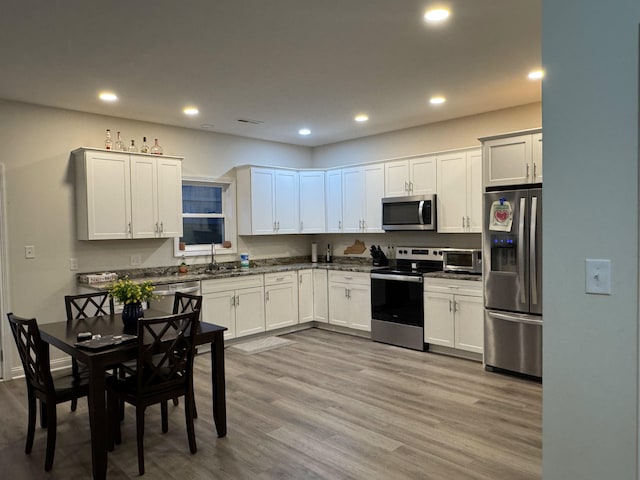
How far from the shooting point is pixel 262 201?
6.23m

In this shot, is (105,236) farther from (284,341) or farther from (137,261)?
(284,341)

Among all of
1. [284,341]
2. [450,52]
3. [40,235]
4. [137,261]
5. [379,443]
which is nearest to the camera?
[379,443]

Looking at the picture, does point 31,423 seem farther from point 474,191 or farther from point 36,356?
point 474,191

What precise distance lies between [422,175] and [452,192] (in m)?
0.45

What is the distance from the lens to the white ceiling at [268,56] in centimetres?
272

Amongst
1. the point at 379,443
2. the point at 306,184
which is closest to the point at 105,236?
the point at 306,184

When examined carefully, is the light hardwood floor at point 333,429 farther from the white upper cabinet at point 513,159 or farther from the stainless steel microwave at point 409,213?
the white upper cabinet at point 513,159

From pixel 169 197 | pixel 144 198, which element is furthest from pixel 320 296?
pixel 144 198

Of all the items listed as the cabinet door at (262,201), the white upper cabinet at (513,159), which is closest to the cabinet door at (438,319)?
the white upper cabinet at (513,159)

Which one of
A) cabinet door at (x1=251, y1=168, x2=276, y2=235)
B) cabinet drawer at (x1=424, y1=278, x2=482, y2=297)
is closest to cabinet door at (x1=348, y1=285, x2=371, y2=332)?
cabinet drawer at (x1=424, y1=278, x2=482, y2=297)

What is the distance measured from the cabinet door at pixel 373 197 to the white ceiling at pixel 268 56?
996 millimetres

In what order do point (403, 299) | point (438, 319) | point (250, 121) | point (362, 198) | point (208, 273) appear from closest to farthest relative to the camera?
point (438, 319) → point (403, 299) → point (250, 121) → point (208, 273) → point (362, 198)

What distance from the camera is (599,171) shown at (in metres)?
1.67

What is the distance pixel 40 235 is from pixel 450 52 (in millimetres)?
4160
